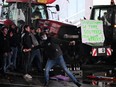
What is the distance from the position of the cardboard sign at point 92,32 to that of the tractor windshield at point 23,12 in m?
3.06

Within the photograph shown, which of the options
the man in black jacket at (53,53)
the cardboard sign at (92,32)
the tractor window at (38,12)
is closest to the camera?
the man in black jacket at (53,53)

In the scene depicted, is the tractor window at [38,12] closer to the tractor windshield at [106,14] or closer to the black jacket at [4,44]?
the black jacket at [4,44]

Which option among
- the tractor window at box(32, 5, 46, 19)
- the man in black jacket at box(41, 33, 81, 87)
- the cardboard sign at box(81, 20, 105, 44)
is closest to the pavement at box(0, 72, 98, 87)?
the man in black jacket at box(41, 33, 81, 87)

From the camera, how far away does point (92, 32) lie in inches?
574

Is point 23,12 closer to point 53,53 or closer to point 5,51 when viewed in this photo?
point 5,51

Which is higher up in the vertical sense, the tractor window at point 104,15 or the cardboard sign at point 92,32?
the tractor window at point 104,15

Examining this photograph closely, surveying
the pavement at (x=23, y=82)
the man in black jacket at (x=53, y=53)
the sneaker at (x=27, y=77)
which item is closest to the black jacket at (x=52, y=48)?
the man in black jacket at (x=53, y=53)

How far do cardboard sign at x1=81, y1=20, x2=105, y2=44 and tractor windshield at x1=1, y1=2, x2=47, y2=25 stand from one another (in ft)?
10.0

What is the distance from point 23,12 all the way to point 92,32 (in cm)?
401

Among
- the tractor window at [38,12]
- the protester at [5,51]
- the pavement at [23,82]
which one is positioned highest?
the tractor window at [38,12]

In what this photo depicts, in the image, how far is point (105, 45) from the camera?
14562mm

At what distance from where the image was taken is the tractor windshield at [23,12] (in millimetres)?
17016

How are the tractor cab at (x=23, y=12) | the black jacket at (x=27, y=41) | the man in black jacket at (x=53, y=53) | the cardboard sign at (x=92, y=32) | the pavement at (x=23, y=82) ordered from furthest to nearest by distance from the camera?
the tractor cab at (x=23, y=12), the cardboard sign at (x=92, y=32), the black jacket at (x=27, y=41), the pavement at (x=23, y=82), the man in black jacket at (x=53, y=53)

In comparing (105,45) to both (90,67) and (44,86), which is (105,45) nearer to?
(90,67)
